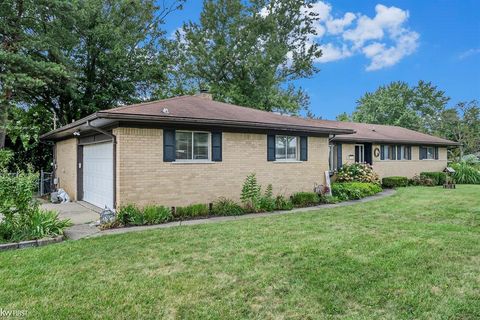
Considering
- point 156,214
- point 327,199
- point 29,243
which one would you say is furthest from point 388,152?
point 29,243

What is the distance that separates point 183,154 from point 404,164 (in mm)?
15727

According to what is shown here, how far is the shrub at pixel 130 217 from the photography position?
8.09 m

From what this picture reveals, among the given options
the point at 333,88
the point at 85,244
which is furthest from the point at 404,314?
the point at 333,88

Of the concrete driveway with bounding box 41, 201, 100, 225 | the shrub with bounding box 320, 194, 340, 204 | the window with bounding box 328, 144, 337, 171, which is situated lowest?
the concrete driveway with bounding box 41, 201, 100, 225

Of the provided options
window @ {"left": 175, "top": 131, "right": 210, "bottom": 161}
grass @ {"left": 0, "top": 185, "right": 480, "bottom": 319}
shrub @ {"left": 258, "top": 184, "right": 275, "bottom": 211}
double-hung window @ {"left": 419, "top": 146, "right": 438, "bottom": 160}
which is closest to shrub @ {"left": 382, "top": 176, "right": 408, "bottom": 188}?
double-hung window @ {"left": 419, "top": 146, "right": 438, "bottom": 160}

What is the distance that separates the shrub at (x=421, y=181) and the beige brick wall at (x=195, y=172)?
9887 mm

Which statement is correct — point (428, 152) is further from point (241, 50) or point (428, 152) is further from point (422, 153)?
point (241, 50)

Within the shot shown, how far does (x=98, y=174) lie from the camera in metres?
10.9

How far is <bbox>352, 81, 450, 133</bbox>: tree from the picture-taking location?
3925cm

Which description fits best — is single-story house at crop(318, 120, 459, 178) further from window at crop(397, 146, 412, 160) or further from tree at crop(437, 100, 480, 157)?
tree at crop(437, 100, 480, 157)

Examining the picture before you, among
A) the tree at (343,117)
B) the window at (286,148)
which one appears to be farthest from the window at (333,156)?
the tree at (343,117)

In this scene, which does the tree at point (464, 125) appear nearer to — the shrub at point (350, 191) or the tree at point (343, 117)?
the tree at point (343, 117)

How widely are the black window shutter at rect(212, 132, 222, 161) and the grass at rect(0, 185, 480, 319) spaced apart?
316 centimetres

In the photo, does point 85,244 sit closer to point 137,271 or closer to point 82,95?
point 137,271
